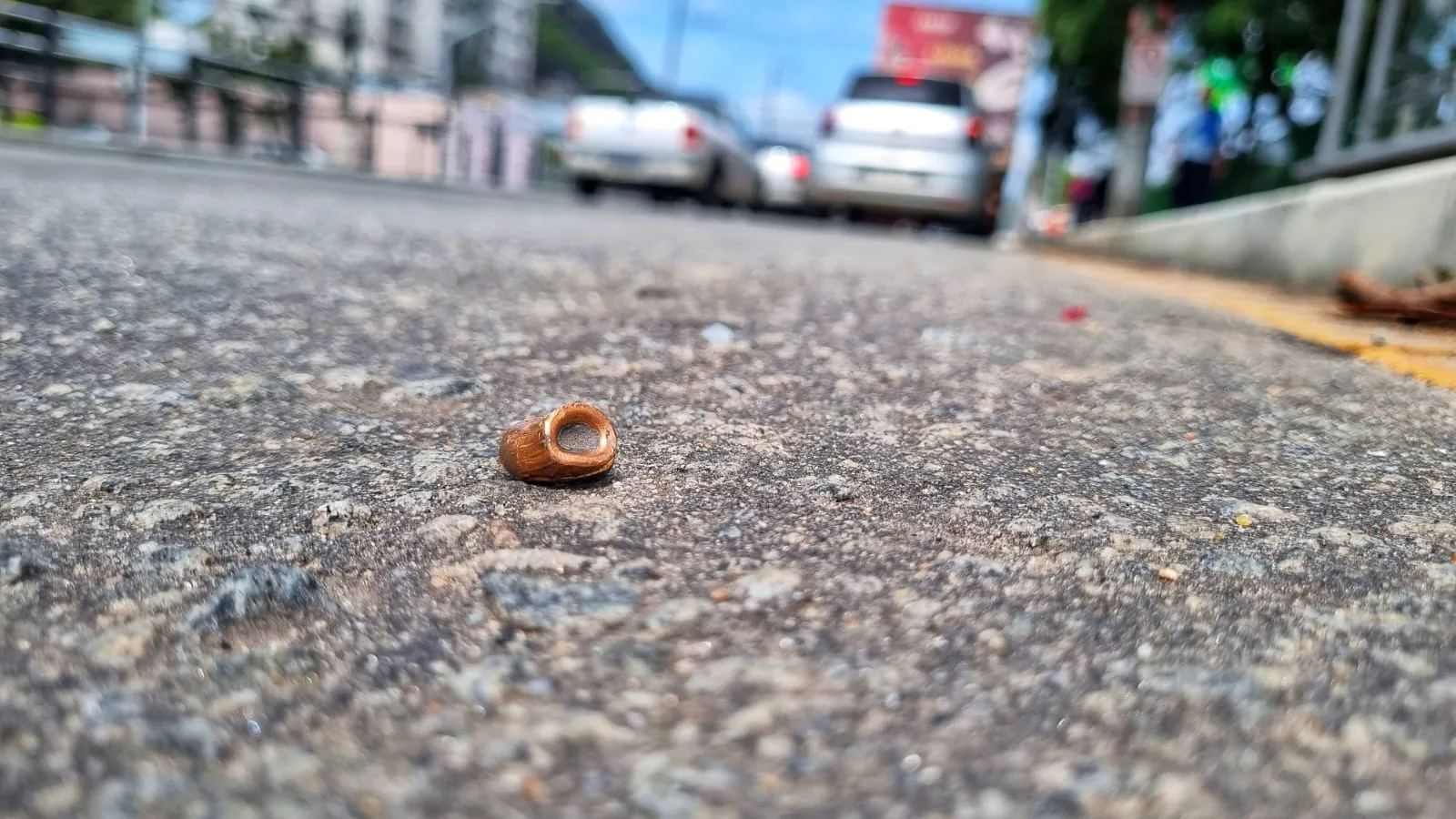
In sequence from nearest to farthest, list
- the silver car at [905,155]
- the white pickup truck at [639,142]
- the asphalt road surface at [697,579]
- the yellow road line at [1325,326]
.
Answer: the asphalt road surface at [697,579]
the yellow road line at [1325,326]
the silver car at [905,155]
the white pickup truck at [639,142]

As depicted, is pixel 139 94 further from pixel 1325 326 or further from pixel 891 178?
pixel 1325 326

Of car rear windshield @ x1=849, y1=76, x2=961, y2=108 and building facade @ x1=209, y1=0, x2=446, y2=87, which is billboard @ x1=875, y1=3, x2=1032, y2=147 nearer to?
building facade @ x1=209, y1=0, x2=446, y2=87

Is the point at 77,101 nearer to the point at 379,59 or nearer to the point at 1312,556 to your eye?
the point at 1312,556

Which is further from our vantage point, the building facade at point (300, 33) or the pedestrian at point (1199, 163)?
the building facade at point (300, 33)

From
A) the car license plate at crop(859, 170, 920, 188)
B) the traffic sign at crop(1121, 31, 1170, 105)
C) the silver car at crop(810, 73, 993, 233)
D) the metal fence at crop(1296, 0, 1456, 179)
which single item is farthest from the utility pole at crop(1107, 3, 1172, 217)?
the metal fence at crop(1296, 0, 1456, 179)

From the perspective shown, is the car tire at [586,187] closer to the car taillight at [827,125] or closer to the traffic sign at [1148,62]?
the car taillight at [827,125]

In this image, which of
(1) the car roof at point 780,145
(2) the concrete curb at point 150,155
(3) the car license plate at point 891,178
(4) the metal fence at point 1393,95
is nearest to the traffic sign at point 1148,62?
(3) the car license plate at point 891,178

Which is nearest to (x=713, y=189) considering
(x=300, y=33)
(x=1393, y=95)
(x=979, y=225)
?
(x=979, y=225)
